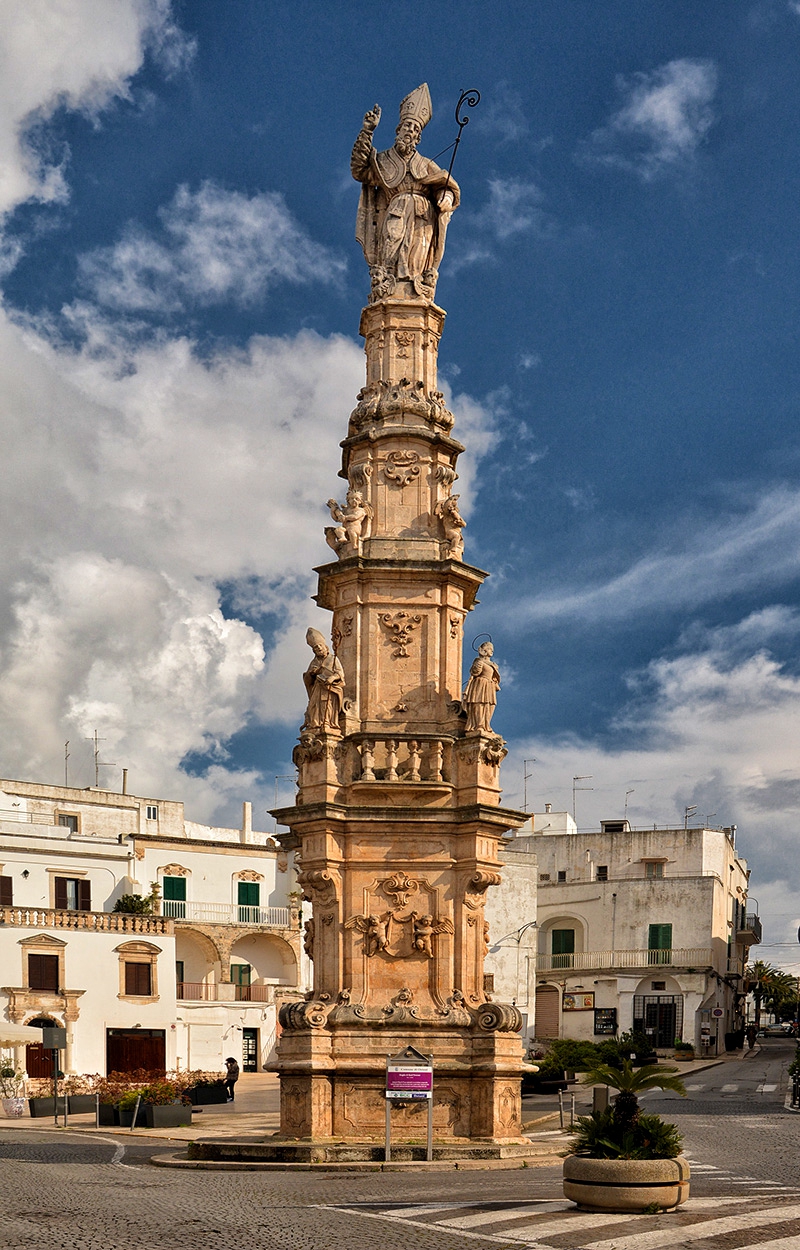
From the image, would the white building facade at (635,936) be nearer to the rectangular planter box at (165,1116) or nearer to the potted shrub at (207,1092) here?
the potted shrub at (207,1092)

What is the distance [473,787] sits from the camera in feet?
81.7

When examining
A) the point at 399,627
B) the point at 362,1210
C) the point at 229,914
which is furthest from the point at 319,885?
the point at 229,914

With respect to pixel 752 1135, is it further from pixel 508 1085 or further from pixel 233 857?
pixel 233 857

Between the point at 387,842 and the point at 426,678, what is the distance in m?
3.06

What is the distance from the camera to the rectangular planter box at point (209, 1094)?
133 feet

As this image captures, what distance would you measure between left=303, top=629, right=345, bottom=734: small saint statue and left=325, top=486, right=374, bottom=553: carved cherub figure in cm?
200

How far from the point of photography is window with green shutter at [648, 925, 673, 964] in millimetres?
63566

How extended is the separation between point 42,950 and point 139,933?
397cm

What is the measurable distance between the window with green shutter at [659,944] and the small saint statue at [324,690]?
42037 millimetres

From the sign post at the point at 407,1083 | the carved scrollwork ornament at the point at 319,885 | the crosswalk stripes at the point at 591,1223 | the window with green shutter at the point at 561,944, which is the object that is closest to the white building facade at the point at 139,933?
the window with green shutter at the point at 561,944

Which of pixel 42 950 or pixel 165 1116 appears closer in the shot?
pixel 165 1116

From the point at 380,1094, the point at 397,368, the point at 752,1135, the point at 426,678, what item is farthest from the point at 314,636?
the point at 752,1135

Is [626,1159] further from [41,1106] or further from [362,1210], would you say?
[41,1106]

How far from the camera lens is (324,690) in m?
25.3
